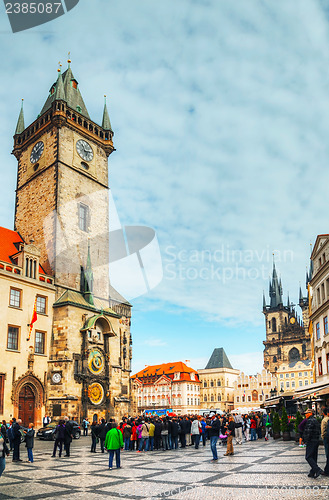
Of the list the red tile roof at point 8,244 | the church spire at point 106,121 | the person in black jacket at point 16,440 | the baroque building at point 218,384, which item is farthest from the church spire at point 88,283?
the baroque building at point 218,384

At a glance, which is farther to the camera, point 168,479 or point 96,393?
point 96,393

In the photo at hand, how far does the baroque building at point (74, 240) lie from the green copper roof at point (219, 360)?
79.6 meters

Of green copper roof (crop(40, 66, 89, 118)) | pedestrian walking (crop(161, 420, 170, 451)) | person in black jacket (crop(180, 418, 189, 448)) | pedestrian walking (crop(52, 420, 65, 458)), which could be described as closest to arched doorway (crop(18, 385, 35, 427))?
person in black jacket (crop(180, 418, 189, 448))

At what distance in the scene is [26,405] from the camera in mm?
32188

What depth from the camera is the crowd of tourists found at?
38.1 feet

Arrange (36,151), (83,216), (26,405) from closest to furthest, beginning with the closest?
(26,405) → (83,216) → (36,151)

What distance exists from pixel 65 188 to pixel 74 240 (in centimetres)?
476

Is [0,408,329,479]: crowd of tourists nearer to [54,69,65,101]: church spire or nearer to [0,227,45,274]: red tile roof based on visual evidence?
[0,227,45,274]: red tile roof

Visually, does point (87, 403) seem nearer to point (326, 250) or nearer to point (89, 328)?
point (89, 328)

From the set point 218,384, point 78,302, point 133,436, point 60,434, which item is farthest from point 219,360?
point 60,434

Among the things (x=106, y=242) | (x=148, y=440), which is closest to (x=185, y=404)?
(x=106, y=242)

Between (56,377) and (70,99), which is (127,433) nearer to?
(56,377)

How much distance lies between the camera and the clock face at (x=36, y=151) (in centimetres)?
4362

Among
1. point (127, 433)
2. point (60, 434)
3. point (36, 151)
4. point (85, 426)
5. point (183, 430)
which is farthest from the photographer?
point (36, 151)
